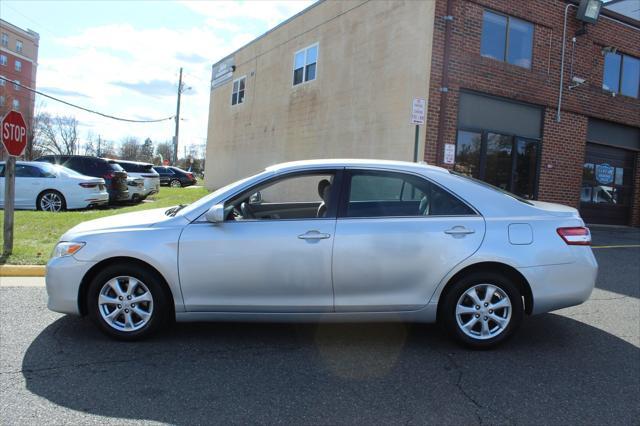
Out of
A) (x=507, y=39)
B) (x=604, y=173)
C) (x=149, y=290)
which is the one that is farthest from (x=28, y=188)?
(x=604, y=173)

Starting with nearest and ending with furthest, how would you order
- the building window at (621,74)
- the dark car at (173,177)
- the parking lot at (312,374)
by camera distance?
the parking lot at (312,374) → the building window at (621,74) → the dark car at (173,177)

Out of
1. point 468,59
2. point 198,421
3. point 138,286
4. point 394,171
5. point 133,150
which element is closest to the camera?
point 198,421

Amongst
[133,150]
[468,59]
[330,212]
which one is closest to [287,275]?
[330,212]

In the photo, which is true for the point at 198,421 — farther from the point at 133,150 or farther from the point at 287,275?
the point at 133,150

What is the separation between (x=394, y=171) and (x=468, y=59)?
9264 millimetres

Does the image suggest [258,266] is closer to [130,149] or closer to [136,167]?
[136,167]

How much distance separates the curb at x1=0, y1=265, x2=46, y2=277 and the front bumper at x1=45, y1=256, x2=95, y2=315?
276cm

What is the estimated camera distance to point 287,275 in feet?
12.9

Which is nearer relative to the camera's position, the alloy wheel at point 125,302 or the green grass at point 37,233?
the alloy wheel at point 125,302

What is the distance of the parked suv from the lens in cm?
1777

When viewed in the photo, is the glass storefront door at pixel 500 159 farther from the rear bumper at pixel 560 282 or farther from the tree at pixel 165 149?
the tree at pixel 165 149

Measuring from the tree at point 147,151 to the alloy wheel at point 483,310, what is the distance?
7930 centimetres

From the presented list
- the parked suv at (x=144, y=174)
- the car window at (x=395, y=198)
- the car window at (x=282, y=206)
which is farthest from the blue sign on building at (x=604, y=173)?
the parked suv at (x=144, y=174)

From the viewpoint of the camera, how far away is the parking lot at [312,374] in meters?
3.04
